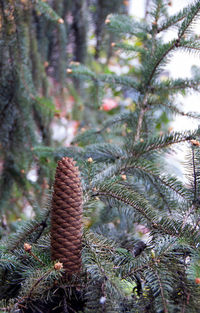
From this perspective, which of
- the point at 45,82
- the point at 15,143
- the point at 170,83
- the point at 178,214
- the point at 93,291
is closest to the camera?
the point at 93,291

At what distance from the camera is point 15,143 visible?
109cm

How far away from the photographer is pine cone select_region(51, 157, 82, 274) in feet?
1.46

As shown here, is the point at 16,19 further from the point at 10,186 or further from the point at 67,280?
the point at 67,280

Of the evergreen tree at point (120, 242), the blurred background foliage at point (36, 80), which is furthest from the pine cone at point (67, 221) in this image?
the blurred background foliage at point (36, 80)

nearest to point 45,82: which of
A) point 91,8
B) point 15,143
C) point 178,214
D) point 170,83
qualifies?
point 15,143

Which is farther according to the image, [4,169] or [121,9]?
[121,9]

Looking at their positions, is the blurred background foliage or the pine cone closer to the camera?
the pine cone

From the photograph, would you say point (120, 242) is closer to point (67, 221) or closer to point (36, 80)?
point (67, 221)

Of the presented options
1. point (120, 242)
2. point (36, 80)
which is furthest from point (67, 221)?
point (36, 80)

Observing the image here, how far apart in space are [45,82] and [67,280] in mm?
979

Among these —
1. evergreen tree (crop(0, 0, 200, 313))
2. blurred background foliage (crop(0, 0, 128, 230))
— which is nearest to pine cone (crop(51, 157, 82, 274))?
evergreen tree (crop(0, 0, 200, 313))

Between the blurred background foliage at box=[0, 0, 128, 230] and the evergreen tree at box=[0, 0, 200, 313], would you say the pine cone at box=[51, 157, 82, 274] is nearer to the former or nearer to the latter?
the evergreen tree at box=[0, 0, 200, 313]

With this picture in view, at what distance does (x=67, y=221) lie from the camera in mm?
450

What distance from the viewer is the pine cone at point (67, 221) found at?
44 cm
